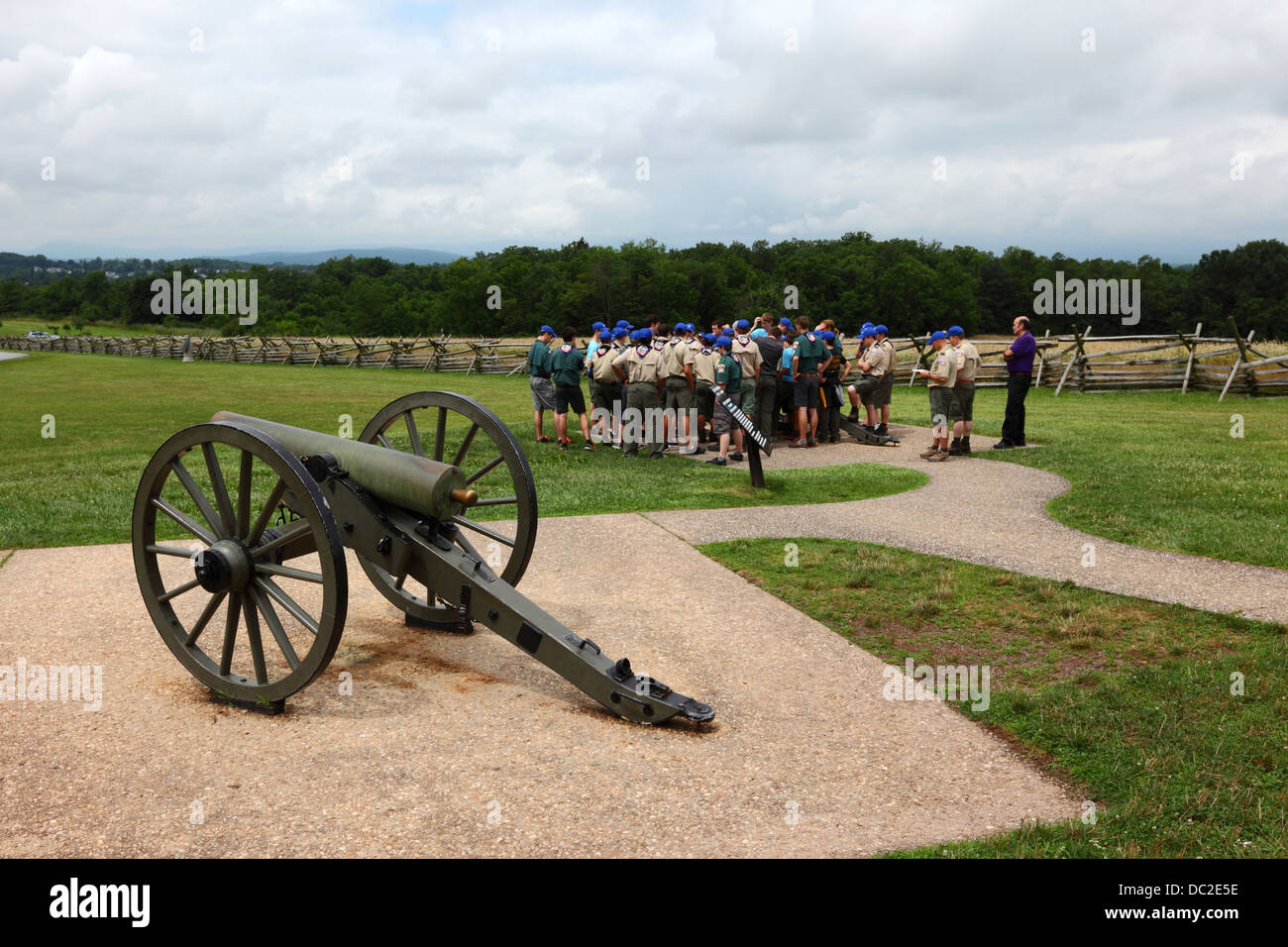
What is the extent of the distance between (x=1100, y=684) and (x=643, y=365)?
9.38 meters

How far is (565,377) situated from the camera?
1450 cm

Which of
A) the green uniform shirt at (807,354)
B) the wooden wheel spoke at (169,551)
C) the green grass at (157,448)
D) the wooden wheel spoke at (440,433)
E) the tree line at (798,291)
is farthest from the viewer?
the tree line at (798,291)

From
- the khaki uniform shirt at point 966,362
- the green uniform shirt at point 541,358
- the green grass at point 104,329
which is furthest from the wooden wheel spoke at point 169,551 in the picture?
the green grass at point 104,329

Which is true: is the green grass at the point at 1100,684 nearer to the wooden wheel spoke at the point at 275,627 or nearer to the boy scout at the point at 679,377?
the wooden wheel spoke at the point at 275,627

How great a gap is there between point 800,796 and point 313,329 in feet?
283

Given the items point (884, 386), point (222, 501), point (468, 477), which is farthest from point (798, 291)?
point (222, 501)

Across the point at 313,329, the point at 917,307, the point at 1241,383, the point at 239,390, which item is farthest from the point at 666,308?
the point at 1241,383

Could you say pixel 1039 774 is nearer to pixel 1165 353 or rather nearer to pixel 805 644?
pixel 805 644

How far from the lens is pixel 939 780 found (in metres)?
4.32

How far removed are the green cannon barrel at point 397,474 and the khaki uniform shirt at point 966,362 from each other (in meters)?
10.3

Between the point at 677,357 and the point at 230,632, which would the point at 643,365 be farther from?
the point at 230,632

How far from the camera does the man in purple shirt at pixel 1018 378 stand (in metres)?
14.5

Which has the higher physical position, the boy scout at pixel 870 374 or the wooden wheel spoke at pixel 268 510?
the boy scout at pixel 870 374

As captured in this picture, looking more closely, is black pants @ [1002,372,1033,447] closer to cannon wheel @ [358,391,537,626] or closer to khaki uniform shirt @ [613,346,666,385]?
khaki uniform shirt @ [613,346,666,385]
